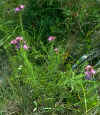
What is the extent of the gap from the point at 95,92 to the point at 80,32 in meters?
0.88

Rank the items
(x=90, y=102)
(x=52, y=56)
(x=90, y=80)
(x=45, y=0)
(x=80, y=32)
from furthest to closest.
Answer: (x=45, y=0) → (x=80, y=32) → (x=52, y=56) → (x=90, y=80) → (x=90, y=102)

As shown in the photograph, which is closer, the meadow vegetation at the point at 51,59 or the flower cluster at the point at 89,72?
the meadow vegetation at the point at 51,59

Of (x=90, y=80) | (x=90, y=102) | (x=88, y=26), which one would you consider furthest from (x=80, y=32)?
(x=90, y=102)

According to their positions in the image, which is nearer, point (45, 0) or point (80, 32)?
point (80, 32)

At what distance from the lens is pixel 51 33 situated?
2.64 meters

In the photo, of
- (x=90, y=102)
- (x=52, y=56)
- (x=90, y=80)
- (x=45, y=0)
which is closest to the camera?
(x=90, y=102)

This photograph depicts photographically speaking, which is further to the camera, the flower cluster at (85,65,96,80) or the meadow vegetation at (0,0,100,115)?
the flower cluster at (85,65,96,80)

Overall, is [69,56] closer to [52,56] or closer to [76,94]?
[52,56]

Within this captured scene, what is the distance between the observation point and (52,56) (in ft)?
6.35

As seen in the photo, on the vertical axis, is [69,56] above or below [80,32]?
below

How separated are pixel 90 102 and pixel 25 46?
2.95ft

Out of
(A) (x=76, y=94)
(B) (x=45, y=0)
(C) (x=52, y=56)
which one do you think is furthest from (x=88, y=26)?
(A) (x=76, y=94)

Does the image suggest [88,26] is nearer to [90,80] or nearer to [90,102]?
[90,80]

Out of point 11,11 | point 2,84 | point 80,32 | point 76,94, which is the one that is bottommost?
point 76,94
